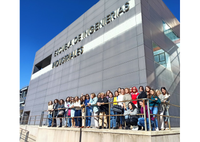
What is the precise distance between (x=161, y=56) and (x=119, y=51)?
3.50 meters

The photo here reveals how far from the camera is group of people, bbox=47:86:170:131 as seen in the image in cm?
561

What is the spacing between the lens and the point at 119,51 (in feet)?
37.7

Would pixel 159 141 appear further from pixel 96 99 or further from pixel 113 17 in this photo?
pixel 113 17

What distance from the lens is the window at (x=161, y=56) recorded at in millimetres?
11188

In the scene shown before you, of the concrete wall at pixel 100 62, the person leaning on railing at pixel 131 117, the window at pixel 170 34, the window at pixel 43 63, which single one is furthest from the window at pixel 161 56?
the window at pixel 43 63

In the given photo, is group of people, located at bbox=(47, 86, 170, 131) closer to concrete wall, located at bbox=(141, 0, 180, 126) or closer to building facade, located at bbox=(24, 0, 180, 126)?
building facade, located at bbox=(24, 0, 180, 126)

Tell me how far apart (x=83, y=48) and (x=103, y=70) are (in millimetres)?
4367

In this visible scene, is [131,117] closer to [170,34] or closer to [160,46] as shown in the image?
[160,46]

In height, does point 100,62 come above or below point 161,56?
below

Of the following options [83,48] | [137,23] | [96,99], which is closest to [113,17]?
[137,23]

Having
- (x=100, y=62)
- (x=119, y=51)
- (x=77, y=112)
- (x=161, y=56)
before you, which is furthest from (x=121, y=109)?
(x=161, y=56)

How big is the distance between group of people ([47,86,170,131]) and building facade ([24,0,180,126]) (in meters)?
2.98

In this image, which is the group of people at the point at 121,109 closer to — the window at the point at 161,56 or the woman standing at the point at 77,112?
the woman standing at the point at 77,112
